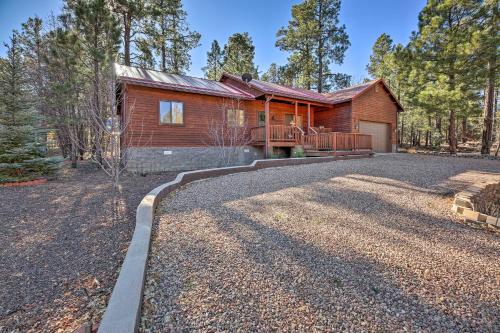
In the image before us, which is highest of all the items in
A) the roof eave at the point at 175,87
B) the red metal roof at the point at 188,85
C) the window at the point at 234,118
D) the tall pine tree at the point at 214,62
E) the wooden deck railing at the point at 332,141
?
the tall pine tree at the point at 214,62

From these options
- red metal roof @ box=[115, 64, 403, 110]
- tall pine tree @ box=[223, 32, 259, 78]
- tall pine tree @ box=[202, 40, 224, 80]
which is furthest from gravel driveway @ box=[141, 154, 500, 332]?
tall pine tree @ box=[202, 40, 224, 80]

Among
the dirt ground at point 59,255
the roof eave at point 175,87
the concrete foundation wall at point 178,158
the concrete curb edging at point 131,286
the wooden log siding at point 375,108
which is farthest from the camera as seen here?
the wooden log siding at point 375,108

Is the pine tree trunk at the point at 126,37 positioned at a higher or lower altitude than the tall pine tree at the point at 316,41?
lower

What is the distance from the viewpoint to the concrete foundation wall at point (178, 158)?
10.1 m

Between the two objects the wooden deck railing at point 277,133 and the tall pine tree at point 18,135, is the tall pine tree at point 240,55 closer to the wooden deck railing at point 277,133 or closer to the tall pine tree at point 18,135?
the wooden deck railing at point 277,133

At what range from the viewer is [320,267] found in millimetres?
2604

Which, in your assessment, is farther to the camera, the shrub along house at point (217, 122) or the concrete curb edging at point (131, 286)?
the shrub along house at point (217, 122)

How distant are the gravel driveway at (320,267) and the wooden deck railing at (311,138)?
24.9 ft

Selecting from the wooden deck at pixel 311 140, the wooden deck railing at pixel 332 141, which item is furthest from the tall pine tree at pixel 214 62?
the wooden deck railing at pixel 332 141

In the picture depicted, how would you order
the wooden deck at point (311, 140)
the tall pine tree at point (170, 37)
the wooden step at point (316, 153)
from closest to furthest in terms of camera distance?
1. the wooden step at point (316, 153)
2. the wooden deck at point (311, 140)
3. the tall pine tree at point (170, 37)

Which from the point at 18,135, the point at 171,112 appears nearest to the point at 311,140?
the point at 171,112

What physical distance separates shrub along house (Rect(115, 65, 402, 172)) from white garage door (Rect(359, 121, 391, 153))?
Answer: 0.17 meters

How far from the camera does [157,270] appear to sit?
8.50 ft

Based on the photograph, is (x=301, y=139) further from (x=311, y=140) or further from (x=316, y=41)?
(x=316, y=41)
